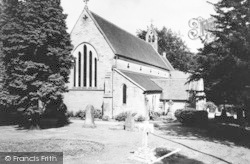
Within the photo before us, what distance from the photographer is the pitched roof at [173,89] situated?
114 feet

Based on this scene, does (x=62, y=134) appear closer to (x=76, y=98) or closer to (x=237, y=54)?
(x=76, y=98)

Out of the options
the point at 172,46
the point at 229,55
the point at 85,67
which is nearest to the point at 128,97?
the point at 85,67

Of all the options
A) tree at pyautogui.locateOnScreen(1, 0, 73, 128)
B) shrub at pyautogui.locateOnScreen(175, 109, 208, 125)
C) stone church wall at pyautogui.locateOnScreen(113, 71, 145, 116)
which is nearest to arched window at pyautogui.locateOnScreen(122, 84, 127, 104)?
stone church wall at pyautogui.locateOnScreen(113, 71, 145, 116)

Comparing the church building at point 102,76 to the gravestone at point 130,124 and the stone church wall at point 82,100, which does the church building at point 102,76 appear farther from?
the gravestone at point 130,124

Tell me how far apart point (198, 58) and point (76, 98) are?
57.0ft

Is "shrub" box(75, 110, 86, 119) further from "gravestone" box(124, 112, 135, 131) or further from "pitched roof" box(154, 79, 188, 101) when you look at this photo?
"pitched roof" box(154, 79, 188, 101)

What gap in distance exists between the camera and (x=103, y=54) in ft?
97.4

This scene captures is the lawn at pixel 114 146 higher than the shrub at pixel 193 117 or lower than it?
lower

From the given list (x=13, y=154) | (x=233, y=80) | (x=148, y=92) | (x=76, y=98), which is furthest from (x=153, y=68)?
(x=13, y=154)

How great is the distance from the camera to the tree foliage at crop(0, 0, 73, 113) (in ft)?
61.7

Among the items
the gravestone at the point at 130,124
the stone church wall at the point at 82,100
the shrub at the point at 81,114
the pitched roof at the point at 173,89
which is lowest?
the gravestone at the point at 130,124

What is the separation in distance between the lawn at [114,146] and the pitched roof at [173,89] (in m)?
15.8

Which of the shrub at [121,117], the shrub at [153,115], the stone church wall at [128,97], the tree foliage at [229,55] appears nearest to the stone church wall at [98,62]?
the stone church wall at [128,97]

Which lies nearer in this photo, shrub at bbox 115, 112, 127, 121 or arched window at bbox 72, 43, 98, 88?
shrub at bbox 115, 112, 127, 121
